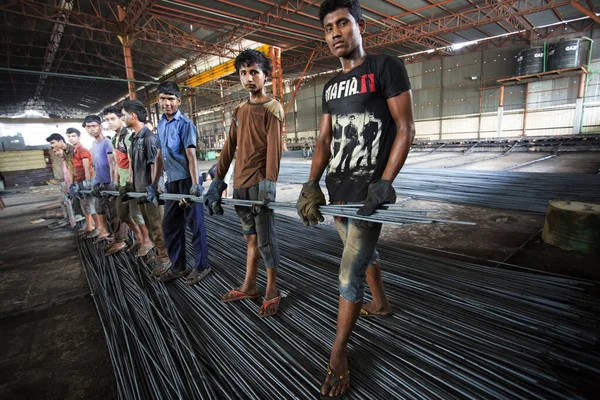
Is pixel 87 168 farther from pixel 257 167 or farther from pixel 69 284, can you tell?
pixel 257 167

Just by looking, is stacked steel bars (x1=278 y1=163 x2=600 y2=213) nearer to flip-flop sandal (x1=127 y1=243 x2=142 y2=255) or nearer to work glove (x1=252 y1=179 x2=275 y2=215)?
work glove (x1=252 y1=179 x2=275 y2=215)

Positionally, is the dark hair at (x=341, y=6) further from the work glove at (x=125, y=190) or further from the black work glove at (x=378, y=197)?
the work glove at (x=125, y=190)

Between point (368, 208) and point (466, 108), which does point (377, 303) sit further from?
point (466, 108)

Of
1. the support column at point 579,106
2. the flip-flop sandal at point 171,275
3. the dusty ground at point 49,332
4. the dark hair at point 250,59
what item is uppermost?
the support column at point 579,106

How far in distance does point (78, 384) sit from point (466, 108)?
18706mm

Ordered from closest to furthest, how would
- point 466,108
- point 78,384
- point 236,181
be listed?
point 78,384
point 236,181
point 466,108

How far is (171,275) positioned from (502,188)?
17.5 feet

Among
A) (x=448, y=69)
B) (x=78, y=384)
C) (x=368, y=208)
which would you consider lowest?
(x=78, y=384)

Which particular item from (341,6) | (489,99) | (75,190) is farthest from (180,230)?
(489,99)

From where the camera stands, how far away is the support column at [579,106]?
40.9 ft

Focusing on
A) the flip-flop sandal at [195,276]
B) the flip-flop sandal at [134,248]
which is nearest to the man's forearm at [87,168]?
the flip-flop sandal at [134,248]

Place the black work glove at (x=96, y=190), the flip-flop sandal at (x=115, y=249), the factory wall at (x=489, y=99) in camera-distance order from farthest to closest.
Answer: the factory wall at (x=489, y=99) < the black work glove at (x=96, y=190) < the flip-flop sandal at (x=115, y=249)

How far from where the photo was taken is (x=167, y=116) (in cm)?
256

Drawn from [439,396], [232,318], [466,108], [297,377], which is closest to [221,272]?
[232,318]
